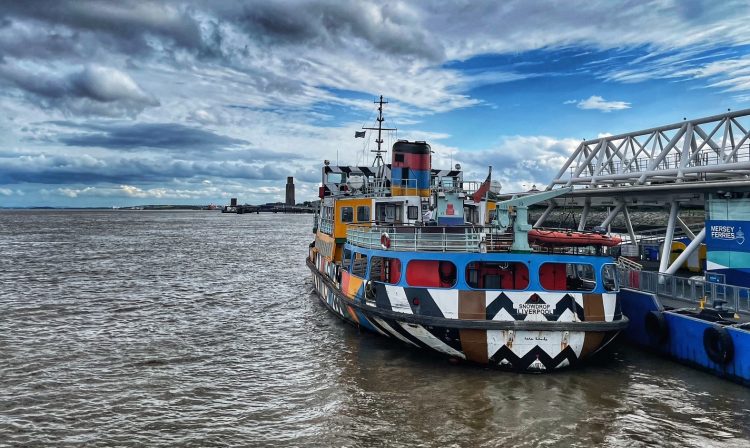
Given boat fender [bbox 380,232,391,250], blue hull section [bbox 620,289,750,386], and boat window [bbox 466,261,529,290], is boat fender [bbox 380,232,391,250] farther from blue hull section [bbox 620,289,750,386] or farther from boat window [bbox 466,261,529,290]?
blue hull section [bbox 620,289,750,386]

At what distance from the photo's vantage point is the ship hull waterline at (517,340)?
49.9 ft

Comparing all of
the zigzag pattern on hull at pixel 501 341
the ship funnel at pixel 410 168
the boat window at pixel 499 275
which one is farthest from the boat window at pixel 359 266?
the boat window at pixel 499 275

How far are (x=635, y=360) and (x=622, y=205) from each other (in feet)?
40.3

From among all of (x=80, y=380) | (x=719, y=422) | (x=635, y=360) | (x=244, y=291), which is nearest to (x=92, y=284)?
(x=244, y=291)

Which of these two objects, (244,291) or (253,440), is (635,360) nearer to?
(253,440)

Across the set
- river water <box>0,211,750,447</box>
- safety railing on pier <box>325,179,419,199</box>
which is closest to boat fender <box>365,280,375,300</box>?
river water <box>0,211,750,447</box>

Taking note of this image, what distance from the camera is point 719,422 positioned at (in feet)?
41.5

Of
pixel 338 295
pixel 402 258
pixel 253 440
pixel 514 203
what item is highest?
pixel 514 203

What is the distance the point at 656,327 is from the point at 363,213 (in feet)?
42.0

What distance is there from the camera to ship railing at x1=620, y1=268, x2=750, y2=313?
1647 centimetres

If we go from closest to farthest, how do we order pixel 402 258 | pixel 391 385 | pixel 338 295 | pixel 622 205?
pixel 391 385, pixel 402 258, pixel 338 295, pixel 622 205

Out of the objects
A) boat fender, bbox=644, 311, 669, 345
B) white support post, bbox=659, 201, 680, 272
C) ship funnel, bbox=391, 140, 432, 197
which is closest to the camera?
boat fender, bbox=644, 311, 669, 345

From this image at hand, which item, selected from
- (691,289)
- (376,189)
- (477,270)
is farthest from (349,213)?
(691,289)

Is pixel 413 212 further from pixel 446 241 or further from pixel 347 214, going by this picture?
pixel 446 241
